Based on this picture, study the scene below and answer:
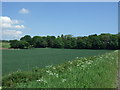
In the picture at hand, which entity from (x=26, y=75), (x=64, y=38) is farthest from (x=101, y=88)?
(x=64, y=38)

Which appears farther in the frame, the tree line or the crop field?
the tree line

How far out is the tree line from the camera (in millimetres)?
96500

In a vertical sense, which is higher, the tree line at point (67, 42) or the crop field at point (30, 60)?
the tree line at point (67, 42)

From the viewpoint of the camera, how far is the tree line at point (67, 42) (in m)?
96.5

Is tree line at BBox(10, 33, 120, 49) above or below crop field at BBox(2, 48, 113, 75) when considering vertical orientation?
above

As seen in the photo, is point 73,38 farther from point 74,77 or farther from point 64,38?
point 74,77

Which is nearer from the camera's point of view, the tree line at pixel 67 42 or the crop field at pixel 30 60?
the crop field at pixel 30 60

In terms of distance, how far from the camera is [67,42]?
110m

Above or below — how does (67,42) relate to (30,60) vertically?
above

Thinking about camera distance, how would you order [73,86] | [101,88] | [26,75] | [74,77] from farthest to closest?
[26,75] < [74,77] < [101,88] < [73,86]

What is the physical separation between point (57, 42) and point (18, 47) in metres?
20.2

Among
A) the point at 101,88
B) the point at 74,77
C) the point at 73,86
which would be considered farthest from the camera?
the point at 74,77

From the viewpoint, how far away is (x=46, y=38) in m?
108

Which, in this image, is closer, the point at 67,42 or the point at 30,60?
the point at 30,60
